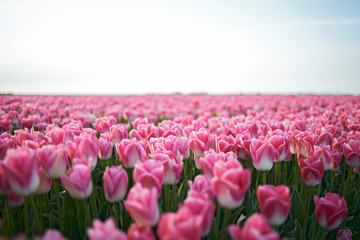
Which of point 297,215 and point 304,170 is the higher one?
point 304,170

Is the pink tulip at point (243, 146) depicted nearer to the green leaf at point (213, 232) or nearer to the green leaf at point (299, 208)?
the green leaf at point (299, 208)

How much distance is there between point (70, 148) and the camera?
187 centimetres

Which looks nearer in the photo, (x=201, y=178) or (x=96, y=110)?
(x=201, y=178)

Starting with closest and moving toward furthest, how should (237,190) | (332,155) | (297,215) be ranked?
(237,190) → (297,215) → (332,155)

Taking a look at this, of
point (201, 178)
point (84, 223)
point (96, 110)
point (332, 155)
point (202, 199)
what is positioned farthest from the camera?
point (96, 110)

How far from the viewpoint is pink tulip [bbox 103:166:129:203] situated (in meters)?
1.53

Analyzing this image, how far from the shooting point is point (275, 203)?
132 cm

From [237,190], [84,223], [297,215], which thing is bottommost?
[297,215]

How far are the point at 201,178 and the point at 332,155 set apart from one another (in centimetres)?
181

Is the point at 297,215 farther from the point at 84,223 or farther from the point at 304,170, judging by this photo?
the point at 84,223

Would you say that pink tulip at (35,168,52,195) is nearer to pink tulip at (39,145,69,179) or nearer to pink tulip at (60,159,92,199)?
pink tulip at (39,145,69,179)

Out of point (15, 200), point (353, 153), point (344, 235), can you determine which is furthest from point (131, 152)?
Answer: point (353, 153)

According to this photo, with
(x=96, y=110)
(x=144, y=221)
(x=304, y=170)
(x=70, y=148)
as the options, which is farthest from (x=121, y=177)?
(x=96, y=110)

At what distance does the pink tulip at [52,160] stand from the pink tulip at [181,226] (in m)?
0.97
